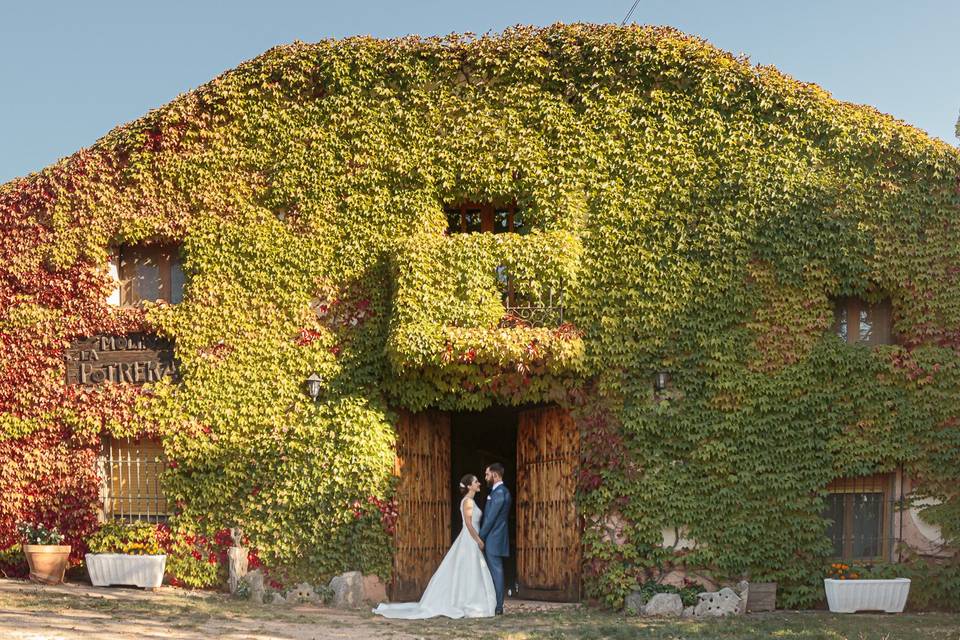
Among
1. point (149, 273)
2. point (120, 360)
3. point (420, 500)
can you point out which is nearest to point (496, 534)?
point (420, 500)

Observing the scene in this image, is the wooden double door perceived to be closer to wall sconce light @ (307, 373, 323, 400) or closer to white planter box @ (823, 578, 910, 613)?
wall sconce light @ (307, 373, 323, 400)

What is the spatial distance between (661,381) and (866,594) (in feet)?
11.9

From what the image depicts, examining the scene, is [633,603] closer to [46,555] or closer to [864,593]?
[864,593]

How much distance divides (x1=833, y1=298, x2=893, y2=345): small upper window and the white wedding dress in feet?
18.7

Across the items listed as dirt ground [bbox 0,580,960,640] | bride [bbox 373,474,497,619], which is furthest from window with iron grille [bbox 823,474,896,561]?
bride [bbox 373,474,497,619]

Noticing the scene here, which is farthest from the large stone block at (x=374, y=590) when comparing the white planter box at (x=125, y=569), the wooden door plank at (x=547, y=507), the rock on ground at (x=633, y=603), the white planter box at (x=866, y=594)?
the white planter box at (x=866, y=594)

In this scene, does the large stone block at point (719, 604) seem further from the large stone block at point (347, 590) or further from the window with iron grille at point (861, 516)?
the large stone block at point (347, 590)

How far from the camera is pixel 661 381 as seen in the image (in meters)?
11.9

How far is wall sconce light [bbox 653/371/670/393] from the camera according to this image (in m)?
11.9

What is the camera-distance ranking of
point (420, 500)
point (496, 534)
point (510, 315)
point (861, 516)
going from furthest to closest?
point (420, 500) < point (861, 516) < point (510, 315) < point (496, 534)

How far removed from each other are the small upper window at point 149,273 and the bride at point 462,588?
553 cm

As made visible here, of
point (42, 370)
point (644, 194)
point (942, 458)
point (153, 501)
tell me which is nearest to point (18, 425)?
point (42, 370)

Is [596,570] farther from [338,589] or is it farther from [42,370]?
[42,370]

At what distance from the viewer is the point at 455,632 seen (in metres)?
9.62
